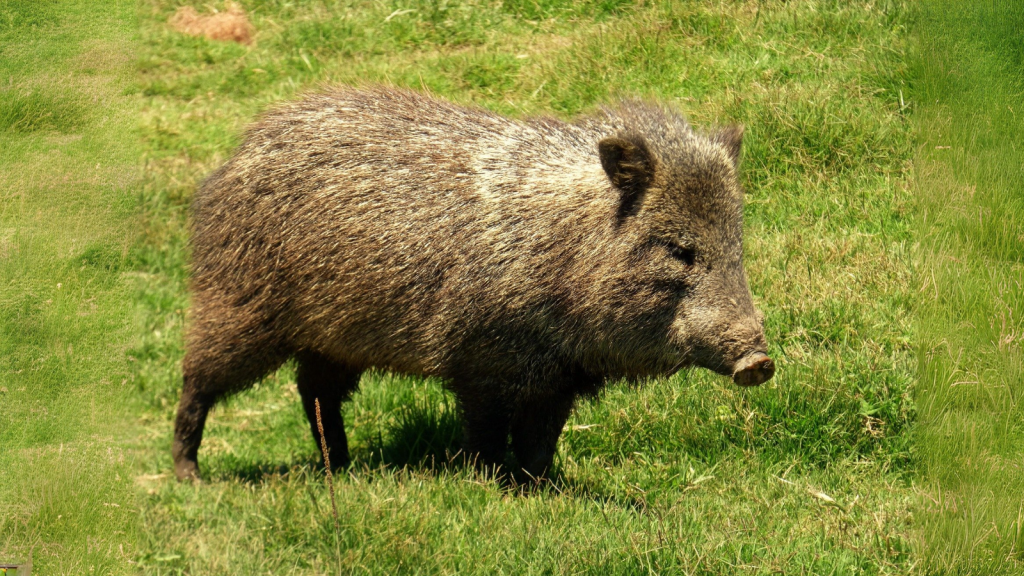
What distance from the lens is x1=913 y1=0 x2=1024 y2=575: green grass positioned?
13.0 feet

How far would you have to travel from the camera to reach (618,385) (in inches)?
200

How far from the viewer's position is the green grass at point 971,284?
3953 millimetres

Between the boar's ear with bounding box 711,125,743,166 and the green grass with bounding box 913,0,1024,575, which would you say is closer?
the green grass with bounding box 913,0,1024,575

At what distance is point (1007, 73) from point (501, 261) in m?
3.26

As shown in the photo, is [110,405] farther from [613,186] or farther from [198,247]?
[613,186]

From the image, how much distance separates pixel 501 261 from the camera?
181 inches

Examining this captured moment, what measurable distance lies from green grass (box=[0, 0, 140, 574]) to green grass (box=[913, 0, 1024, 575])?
2.99 meters

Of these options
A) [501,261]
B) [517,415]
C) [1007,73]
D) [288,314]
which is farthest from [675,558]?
[1007,73]

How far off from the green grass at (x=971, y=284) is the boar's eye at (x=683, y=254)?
4.51 ft

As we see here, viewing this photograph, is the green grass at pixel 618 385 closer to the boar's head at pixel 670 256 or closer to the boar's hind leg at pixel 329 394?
the boar's hind leg at pixel 329 394

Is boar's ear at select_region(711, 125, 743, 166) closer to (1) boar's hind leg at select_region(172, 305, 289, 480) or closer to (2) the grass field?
(2) the grass field

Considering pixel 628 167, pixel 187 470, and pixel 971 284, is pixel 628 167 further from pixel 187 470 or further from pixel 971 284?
pixel 187 470

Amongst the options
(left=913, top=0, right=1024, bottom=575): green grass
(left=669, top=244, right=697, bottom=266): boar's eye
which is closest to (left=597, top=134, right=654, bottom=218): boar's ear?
(left=669, top=244, right=697, bottom=266): boar's eye

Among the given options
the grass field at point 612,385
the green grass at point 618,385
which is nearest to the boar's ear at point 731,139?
the grass field at point 612,385
